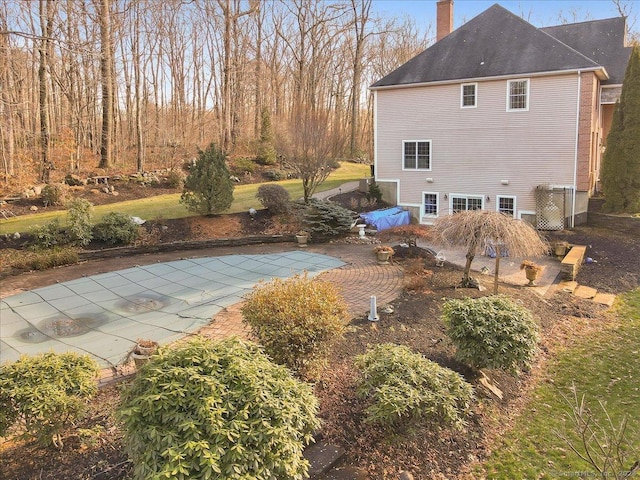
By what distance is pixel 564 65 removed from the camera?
15742 millimetres

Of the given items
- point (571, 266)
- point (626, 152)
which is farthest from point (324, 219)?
point (626, 152)

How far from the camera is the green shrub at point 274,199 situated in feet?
52.9

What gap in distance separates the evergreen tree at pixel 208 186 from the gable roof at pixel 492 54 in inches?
335

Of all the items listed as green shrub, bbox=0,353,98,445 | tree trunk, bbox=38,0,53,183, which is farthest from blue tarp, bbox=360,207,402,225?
green shrub, bbox=0,353,98,445

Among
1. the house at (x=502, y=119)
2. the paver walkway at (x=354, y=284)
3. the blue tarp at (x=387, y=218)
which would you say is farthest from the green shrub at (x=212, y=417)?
the house at (x=502, y=119)

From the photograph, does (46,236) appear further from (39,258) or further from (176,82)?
(176,82)

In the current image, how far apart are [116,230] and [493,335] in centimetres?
1115

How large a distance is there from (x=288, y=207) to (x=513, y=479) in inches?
507

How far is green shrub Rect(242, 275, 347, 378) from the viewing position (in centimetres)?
497

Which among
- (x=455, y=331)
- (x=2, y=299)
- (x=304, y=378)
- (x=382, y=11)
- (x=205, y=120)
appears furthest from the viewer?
(x=382, y=11)

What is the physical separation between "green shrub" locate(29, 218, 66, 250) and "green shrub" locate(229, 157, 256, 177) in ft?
41.6

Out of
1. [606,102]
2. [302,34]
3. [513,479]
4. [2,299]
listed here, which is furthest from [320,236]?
[302,34]

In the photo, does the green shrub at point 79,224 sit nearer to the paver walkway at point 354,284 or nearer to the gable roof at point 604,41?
the paver walkway at point 354,284

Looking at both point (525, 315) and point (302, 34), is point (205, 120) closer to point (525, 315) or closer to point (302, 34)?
point (302, 34)
